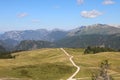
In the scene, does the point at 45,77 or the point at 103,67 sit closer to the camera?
the point at 103,67

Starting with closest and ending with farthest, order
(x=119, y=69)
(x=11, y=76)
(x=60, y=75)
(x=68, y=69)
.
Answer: (x=11, y=76) < (x=60, y=75) < (x=68, y=69) < (x=119, y=69)

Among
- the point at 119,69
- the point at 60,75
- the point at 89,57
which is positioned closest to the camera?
the point at 60,75

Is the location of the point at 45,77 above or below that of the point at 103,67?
below

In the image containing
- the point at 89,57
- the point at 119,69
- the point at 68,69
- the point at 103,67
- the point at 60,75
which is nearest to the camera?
the point at 103,67

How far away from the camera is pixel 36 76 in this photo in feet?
300

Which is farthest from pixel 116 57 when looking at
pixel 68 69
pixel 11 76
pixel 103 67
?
pixel 103 67

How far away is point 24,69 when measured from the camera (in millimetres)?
96250

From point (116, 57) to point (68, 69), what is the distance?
56.0 metres

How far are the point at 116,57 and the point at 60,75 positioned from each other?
64198mm

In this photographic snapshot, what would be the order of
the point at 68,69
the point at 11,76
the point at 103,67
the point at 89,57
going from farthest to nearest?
1. the point at 89,57
2. the point at 68,69
3. the point at 11,76
4. the point at 103,67

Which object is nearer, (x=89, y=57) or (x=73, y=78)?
(x=73, y=78)

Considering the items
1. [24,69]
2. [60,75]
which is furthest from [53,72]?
[24,69]

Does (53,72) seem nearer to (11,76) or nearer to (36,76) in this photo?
(36,76)

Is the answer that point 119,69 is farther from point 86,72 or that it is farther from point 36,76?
point 36,76
